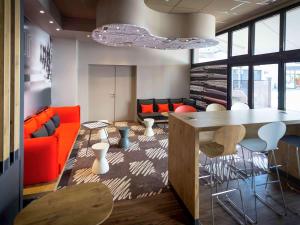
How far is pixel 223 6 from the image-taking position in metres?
4.24

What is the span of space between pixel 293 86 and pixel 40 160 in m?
4.45

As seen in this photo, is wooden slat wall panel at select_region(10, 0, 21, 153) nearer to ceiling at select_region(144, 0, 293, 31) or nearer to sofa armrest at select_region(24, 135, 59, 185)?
sofa armrest at select_region(24, 135, 59, 185)

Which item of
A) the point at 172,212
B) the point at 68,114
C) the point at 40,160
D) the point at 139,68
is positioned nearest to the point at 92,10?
the point at 68,114

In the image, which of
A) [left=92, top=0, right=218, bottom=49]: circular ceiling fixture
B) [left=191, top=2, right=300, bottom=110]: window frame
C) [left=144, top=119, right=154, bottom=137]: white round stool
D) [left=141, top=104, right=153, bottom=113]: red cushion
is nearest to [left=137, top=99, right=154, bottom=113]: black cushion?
[left=141, top=104, right=153, bottom=113]: red cushion

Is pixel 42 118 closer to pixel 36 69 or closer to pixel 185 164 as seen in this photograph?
pixel 36 69

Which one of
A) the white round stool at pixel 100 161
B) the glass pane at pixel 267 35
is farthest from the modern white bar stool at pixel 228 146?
the glass pane at pixel 267 35

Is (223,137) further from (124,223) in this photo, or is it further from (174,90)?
(174,90)

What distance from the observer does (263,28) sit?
4551 mm

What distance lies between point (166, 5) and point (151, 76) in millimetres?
3352

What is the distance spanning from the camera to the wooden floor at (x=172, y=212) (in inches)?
86.3

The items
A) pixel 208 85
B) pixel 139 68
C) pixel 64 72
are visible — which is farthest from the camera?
pixel 139 68

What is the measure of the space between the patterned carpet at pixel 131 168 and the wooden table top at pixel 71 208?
3.58ft

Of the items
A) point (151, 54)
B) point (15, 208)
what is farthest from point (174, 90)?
point (15, 208)

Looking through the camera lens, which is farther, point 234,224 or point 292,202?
point 292,202
